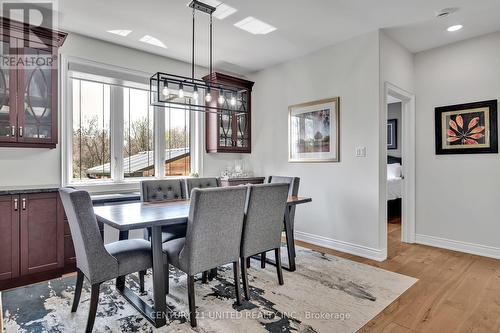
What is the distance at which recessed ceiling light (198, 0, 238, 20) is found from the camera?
277cm

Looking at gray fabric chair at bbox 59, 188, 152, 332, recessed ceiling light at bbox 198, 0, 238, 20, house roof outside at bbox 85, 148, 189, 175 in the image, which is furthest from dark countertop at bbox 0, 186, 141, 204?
recessed ceiling light at bbox 198, 0, 238, 20

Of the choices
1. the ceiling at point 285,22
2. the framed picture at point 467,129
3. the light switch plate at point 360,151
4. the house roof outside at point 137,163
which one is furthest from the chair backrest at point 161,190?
the framed picture at point 467,129

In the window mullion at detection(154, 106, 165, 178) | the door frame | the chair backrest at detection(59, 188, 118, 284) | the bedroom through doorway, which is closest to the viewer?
the chair backrest at detection(59, 188, 118, 284)

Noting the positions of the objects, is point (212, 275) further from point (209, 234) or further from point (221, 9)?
point (221, 9)

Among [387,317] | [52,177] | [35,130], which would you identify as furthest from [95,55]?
[387,317]

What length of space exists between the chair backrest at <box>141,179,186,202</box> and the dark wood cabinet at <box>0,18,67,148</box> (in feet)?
3.55

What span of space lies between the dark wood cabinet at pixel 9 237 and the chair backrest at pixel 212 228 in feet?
5.97

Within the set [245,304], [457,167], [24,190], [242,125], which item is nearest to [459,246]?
[457,167]

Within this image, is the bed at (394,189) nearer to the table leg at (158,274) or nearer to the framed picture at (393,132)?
the framed picture at (393,132)

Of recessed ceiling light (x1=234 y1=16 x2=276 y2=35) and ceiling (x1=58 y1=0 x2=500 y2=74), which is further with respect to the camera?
recessed ceiling light (x1=234 y1=16 x2=276 y2=35)

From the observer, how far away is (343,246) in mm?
3732

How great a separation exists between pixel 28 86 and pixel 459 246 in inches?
208

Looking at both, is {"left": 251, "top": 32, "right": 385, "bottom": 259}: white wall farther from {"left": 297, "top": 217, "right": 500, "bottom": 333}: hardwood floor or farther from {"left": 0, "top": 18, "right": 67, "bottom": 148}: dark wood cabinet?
{"left": 0, "top": 18, "right": 67, "bottom": 148}: dark wood cabinet

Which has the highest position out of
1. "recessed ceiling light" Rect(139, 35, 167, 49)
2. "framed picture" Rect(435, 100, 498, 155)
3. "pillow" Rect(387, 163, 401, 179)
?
"recessed ceiling light" Rect(139, 35, 167, 49)
